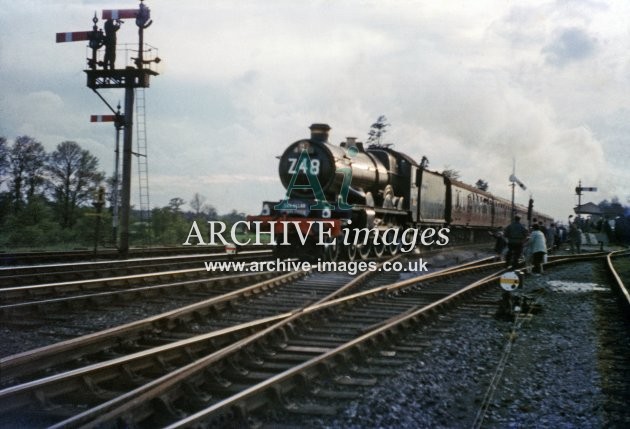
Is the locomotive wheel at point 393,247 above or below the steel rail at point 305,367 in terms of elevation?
above

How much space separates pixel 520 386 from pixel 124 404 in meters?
3.30

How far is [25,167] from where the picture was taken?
3009 centimetres

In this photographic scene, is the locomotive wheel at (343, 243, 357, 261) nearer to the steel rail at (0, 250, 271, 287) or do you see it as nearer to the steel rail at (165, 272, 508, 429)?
the steel rail at (0, 250, 271, 287)

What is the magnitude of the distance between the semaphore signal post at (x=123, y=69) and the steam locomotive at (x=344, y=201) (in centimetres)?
514

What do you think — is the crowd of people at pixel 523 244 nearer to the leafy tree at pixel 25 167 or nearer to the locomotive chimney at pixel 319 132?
the locomotive chimney at pixel 319 132

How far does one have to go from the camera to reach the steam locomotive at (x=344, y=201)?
1342 centimetres

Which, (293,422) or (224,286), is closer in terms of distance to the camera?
(293,422)

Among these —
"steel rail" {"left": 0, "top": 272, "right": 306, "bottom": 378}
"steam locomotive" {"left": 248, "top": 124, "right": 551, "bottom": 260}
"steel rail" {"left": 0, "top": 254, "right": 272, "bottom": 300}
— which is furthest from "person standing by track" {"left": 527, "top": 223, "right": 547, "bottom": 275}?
"steel rail" {"left": 0, "top": 272, "right": 306, "bottom": 378}

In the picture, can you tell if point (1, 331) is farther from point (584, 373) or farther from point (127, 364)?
point (584, 373)

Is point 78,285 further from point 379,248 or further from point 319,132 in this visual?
point 379,248

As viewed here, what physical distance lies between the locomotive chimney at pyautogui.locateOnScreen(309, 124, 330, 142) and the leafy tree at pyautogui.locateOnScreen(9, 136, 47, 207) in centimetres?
1719

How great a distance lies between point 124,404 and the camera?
12.5ft

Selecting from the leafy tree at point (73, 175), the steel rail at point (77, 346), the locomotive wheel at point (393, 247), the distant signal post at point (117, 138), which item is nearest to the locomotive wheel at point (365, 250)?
the locomotive wheel at point (393, 247)

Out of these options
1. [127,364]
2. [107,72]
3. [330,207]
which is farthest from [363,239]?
[127,364]
